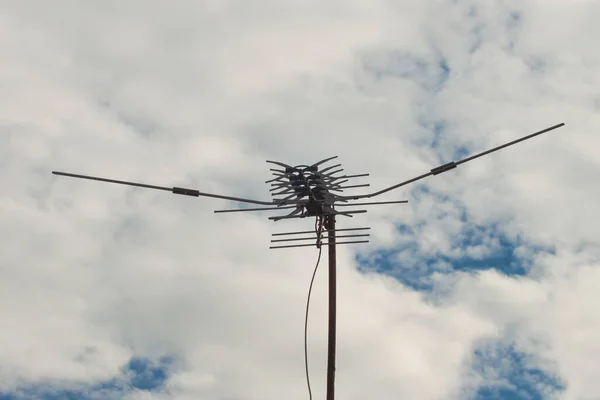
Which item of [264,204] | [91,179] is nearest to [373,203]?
[264,204]

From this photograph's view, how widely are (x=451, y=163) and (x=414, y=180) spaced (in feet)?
2.01

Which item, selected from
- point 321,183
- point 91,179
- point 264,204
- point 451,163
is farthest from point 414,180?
point 91,179

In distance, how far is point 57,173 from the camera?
12922mm

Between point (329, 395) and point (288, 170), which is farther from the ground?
point (288, 170)

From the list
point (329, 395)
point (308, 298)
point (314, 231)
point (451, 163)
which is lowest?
point (329, 395)

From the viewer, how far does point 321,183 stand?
12625mm

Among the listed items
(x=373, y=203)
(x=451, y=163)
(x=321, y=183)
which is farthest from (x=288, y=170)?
(x=451, y=163)

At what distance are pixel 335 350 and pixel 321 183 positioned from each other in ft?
8.28

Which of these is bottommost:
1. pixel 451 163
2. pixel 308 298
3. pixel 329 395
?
pixel 329 395

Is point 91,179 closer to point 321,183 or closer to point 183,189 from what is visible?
point 183,189

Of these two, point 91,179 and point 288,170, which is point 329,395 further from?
point 91,179

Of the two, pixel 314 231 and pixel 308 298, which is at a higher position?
pixel 314 231

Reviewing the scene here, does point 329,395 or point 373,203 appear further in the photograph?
point 373,203

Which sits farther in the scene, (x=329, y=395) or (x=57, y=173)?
(x=57, y=173)
